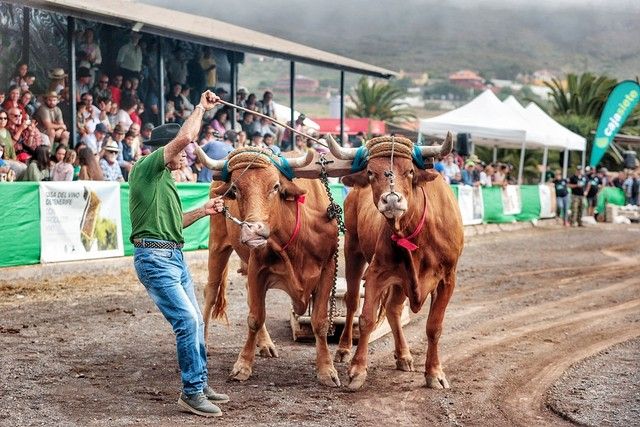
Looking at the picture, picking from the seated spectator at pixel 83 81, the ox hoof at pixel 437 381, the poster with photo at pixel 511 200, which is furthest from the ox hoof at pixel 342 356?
the poster with photo at pixel 511 200

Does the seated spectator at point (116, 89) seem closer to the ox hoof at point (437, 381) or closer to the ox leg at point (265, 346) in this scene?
the ox leg at point (265, 346)

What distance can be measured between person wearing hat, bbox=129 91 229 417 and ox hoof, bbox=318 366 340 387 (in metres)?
1.21

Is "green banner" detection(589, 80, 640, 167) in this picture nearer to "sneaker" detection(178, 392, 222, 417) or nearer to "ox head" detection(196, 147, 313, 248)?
"ox head" detection(196, 147, 313, 248)

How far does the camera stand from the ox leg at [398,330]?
9000 mm

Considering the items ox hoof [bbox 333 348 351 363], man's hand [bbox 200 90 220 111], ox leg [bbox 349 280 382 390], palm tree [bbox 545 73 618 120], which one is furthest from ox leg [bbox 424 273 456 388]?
palm tree [bbox 545 73 618 120]

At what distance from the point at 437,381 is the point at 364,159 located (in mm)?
1886

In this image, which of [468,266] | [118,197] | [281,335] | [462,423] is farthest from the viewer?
[468,266]

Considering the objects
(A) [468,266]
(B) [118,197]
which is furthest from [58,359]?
(A) [468,266]

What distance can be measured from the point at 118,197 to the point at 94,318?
12.5 feet

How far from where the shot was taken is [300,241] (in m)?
8.60

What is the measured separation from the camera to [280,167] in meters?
8.38

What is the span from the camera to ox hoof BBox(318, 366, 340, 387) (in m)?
8.30

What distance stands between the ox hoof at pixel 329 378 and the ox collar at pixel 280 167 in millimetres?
1614

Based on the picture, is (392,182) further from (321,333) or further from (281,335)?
(281,335)
